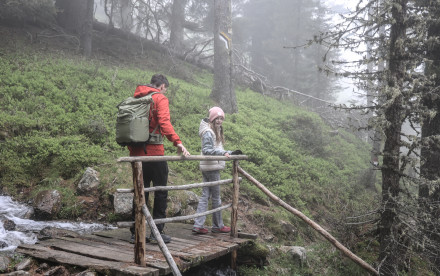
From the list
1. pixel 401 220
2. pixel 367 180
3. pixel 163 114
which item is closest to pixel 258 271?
pixel 401 220

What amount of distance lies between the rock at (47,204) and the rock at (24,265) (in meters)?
2.58

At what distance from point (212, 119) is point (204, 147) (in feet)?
1.83

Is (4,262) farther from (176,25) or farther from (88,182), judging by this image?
(176,25)

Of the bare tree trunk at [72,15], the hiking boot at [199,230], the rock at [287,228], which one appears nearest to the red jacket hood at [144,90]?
the hiking boot at [199,230]

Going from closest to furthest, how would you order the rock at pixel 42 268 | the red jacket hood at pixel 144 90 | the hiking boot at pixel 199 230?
the rock at pixel 42 268, the red jacket hood at pixel 144 90, the hiking boot at pixel 199 230

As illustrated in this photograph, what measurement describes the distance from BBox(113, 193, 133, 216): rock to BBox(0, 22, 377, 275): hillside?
0.67 feet

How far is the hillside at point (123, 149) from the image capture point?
26.7ft

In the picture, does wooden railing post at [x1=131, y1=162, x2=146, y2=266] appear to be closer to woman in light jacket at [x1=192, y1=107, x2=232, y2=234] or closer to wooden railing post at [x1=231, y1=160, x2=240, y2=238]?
woman in light jacket at [x1=192, y1=107, x2=232, y2=234]

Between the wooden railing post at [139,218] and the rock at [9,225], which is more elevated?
the wooden railing post at [139,218]

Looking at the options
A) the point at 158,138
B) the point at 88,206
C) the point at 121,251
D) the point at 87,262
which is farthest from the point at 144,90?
the point at 88,206

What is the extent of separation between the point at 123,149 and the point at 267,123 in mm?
8754

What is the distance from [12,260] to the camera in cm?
479

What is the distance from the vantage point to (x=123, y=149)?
9484 millimetres

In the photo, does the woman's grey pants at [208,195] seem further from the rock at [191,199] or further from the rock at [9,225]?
the rock at [9,225]
